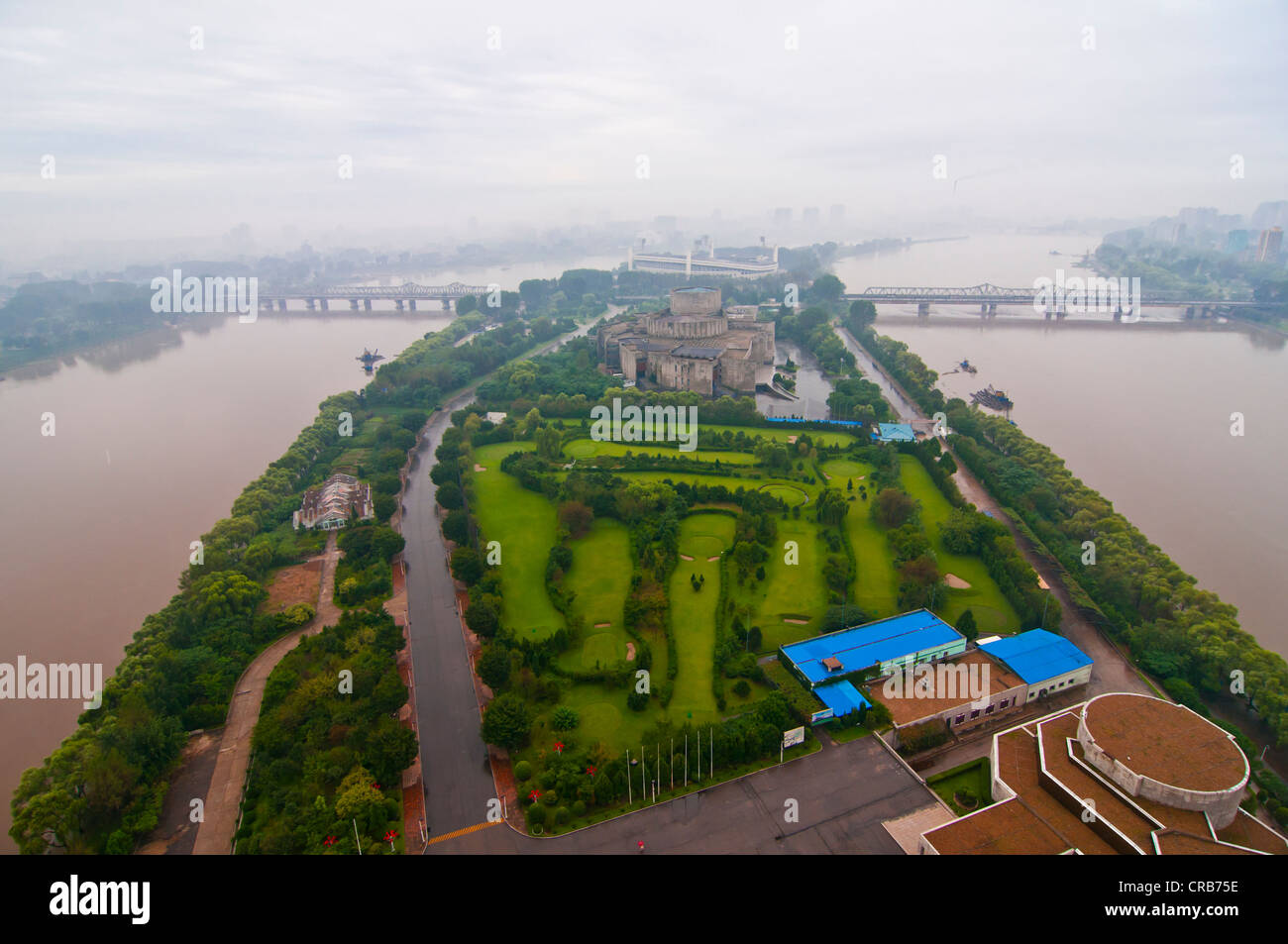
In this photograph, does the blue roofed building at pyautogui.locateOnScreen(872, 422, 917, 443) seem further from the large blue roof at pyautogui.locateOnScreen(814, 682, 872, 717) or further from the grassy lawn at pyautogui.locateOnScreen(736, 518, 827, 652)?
the large blue roof at pyautogui.locateOnScreen(814, 682, 872, 717)

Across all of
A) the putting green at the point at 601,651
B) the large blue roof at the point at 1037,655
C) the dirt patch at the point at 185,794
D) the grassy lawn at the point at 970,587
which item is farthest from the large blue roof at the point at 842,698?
the dirt patch at the point at 185,794

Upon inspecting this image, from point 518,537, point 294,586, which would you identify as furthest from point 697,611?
point 294,586

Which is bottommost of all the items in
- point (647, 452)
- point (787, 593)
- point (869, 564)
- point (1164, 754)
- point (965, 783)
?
point (965, 783)

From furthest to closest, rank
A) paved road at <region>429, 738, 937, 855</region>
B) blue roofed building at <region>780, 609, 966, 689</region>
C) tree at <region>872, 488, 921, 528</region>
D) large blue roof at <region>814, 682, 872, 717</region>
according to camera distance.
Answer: tree at <region>872, 488, 921, 528</region> < blue roofed building at <region>780, 609, 966, 689</region> < large blue roof at <region>814, 682, 872, 717</region> < paved road at <region>429, 738, 937, 855</region>

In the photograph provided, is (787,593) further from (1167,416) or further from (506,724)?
(1167,416)

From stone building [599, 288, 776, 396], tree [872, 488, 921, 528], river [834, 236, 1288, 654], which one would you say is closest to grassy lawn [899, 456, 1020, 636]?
tree [872, 488, 921, 528]
